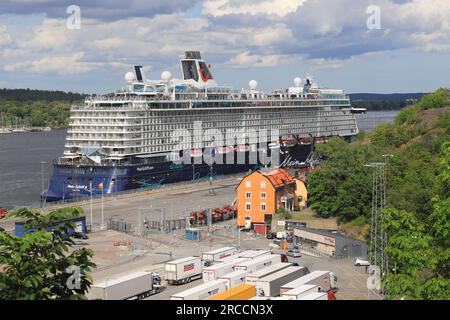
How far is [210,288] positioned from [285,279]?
3320 millimetres

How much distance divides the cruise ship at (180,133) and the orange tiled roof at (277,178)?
50.4 ft

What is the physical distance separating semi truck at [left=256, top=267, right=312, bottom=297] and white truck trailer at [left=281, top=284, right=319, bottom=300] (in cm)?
135

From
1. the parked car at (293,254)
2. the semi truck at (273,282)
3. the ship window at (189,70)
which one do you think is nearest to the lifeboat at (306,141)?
the ship window at (189,70)

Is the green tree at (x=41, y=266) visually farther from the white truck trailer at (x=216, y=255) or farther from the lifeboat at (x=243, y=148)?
the lifeboat at (x=243, y=148)

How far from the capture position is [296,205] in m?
46.6

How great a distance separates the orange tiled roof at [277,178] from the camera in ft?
141

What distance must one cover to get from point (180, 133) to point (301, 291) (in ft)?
155

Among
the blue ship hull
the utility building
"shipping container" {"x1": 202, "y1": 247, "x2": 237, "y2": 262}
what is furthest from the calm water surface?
"shipping container" {"x1": 202, "y1": 247, "x2": 237, "y2": 262}

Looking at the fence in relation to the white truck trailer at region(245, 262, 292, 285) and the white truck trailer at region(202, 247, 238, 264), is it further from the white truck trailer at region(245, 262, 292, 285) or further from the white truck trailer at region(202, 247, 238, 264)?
the white truck trailer at region(245, 262, 292, 285)

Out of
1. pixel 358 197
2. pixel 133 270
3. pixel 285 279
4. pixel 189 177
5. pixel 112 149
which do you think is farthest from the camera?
pixel 189 177

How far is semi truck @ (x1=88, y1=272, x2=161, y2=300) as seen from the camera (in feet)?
75.6

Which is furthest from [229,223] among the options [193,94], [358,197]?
[193,94]

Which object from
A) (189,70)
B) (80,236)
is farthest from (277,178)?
(189,70)

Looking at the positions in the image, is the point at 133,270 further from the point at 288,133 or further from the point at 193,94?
the point at 288,133
